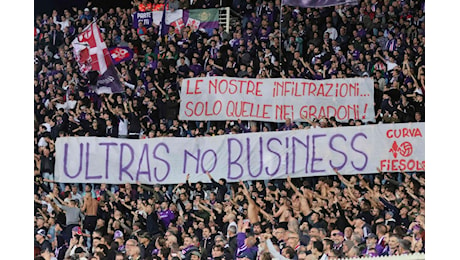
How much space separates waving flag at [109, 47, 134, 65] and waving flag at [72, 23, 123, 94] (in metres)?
0.04

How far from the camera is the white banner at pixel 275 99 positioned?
721 centimetres

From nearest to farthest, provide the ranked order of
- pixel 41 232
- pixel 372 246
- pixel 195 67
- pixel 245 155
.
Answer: pixel 372 246
pixel 245 155
pixel 41 232
pixel 195 67

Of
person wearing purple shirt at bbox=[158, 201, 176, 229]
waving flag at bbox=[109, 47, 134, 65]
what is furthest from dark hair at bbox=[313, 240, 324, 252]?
waving flag at bbox=[109, 47, 134, 65]

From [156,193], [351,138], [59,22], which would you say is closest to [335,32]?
[351,138]

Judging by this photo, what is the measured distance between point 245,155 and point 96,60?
1.79m

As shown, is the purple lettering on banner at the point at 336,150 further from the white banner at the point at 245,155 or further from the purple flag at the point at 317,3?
the purple flag at the point at 317,3

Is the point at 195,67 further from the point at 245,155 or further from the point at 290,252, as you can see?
the point at 290,252

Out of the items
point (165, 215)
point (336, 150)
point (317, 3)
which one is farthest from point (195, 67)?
point (336, 150)

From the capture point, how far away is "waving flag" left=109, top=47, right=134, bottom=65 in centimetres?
767

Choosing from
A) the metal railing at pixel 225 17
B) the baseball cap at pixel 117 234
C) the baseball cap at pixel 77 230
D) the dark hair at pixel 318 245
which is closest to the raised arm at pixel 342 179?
the dark hair at pixel 318 245

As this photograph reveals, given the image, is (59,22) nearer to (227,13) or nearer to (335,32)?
(227,13)

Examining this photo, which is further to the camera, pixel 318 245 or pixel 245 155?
pixel 245 155

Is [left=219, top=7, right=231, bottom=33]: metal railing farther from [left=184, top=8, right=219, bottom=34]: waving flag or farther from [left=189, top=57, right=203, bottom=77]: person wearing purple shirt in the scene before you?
[left=189, top=57, right=203, bottom=77]: person wearing purple shirt

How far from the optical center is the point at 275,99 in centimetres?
730
